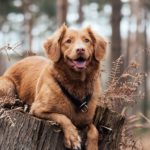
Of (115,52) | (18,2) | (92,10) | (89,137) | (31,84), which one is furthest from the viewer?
(92,10)

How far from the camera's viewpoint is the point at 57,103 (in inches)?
271

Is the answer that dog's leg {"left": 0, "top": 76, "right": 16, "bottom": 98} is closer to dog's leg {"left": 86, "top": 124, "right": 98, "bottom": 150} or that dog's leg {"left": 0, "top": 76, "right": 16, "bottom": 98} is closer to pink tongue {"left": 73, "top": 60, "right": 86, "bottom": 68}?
pink tongue {"left": 73, "top": 60, "right": 86, "bottom": 68}

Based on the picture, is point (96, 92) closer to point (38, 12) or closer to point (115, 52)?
point (115, 52)

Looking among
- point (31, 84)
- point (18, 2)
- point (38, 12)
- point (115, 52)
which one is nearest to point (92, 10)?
point (38, 12)

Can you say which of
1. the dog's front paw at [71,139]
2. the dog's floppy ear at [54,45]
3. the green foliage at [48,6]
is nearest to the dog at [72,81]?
the dog's floppy ear at [54,45]

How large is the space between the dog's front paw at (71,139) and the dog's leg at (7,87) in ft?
5.91

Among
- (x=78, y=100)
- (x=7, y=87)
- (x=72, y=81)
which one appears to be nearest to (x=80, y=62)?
→ (x=72, y=81)

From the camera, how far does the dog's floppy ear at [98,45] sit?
7.05 metres

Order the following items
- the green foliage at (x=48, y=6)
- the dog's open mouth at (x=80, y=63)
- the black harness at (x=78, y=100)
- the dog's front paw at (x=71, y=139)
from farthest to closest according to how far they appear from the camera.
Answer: the green foliage at (x=48, y=6)
the black harness at (x=78, y=100)
the dog's open mouth at (x=80, y=63)
the dog's front paw at (x=71, y=139)

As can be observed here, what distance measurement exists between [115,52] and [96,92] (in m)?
8.87

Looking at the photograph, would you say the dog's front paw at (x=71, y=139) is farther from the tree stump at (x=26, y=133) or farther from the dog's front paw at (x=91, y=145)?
the dog's front paw at (x=91, y=145)

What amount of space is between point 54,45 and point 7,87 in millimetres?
1473

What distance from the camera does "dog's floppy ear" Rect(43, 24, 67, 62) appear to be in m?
6.98

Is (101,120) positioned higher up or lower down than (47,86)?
lower down
